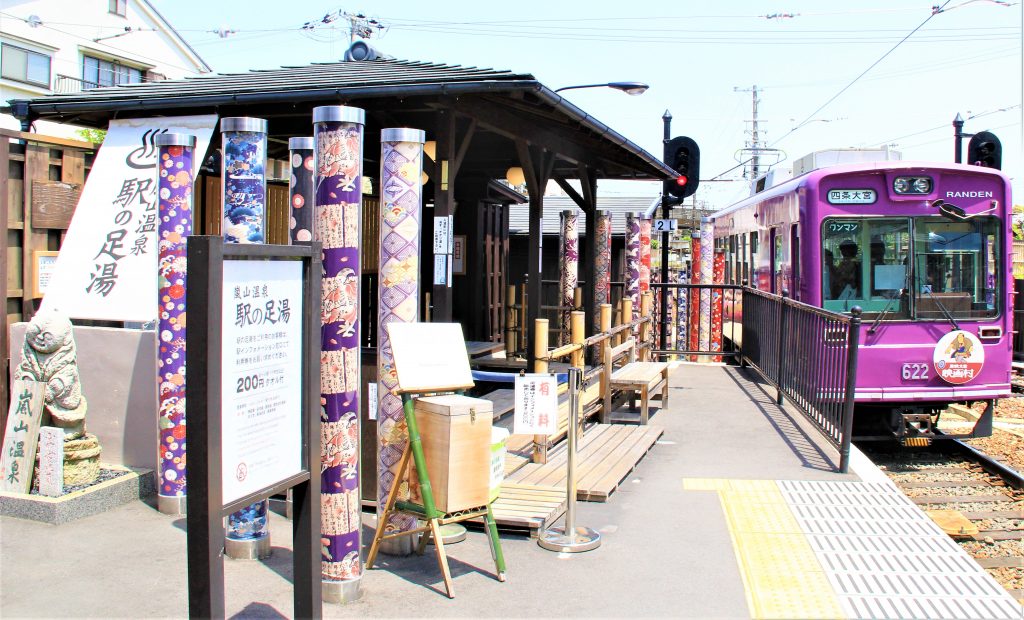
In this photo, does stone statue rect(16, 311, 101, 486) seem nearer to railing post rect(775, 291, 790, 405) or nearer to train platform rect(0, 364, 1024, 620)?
train platform rect(0, 364, 1024, 620)

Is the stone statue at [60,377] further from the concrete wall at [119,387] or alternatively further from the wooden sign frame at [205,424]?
the wooden sign frame at [205,424]

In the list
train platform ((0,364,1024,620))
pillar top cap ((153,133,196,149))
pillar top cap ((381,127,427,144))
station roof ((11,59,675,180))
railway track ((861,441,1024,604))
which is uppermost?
station roof ((11,59,675,180))

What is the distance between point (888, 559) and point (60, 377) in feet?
17.8

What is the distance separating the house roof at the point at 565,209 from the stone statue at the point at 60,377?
16.7 meters

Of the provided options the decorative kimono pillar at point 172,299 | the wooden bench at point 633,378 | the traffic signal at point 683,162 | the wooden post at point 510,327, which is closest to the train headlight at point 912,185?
the wooden bench at point 633,378

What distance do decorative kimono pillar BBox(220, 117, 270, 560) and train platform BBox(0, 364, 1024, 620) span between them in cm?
13

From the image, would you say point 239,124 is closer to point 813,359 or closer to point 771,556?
point 771,556

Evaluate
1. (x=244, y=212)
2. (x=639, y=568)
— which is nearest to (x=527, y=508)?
(x=639, y=568)

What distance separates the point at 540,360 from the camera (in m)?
6.89

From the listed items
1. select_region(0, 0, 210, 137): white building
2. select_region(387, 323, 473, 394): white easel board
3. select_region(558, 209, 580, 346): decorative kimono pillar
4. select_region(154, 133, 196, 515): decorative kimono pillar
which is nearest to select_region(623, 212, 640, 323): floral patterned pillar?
select_region(558, 209, 580, 346): decorative kimono pillar

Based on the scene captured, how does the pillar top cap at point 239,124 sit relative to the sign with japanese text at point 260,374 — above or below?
above

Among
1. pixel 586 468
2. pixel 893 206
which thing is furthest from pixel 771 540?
pixel 893 206

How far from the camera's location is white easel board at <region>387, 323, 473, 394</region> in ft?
15.8

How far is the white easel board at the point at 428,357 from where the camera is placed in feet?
15.8
